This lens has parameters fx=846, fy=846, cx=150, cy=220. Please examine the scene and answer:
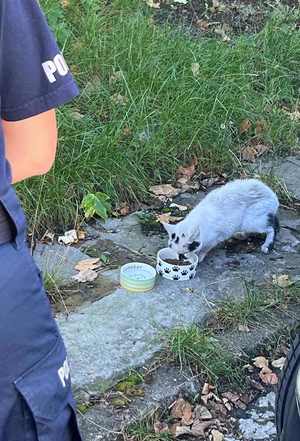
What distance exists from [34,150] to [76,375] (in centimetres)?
177

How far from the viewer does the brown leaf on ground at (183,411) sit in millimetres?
3490

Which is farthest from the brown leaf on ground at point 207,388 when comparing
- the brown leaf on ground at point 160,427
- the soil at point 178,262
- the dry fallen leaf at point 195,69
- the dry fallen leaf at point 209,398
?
the dry fallen leaf at point 195,69

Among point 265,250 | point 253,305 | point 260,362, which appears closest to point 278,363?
point 260,362

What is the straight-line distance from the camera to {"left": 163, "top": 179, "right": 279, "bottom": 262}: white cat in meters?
4.53

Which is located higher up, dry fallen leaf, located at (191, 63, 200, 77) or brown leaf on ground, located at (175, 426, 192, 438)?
dry fallen leaf, located at (191, 63, 200, 77)

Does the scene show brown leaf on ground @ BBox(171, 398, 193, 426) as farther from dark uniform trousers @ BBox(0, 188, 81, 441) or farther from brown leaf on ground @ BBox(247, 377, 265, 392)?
dark uniform trousers @ BBox(0, 188, 81, 441)

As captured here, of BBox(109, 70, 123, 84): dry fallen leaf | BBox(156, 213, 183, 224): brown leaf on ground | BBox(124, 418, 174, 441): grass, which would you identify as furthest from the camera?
BBox(109, 70, 123, 84): dry fallen leaf

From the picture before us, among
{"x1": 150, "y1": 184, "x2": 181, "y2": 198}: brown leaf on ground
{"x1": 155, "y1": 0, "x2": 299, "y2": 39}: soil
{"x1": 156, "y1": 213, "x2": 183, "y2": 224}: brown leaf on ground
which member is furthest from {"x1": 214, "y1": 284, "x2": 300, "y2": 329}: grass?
{"x1": 155, "y1": 0, "x2": 299, "y2": 39}: soil

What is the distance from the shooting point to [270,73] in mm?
6562

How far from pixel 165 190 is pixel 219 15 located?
120 inches

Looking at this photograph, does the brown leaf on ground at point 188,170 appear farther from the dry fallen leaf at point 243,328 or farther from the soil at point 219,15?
the soil at point 219,15

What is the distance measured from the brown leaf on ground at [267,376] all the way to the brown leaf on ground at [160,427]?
58 centimetres

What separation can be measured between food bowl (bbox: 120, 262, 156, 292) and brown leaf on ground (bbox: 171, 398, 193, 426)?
75 centimetres

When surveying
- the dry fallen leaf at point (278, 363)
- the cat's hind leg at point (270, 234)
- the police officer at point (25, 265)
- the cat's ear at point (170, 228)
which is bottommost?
the cat's hind leg at point (270, 234)
